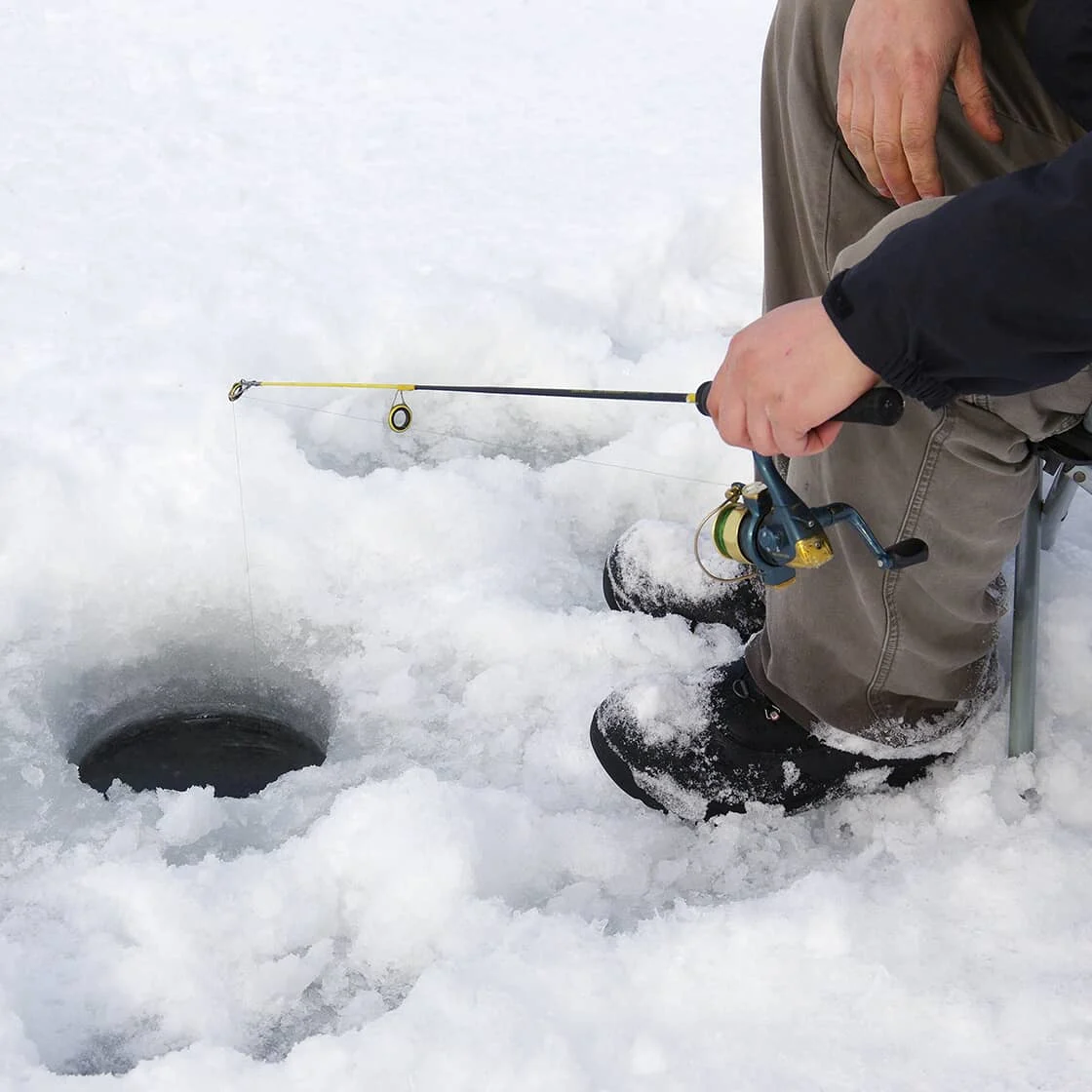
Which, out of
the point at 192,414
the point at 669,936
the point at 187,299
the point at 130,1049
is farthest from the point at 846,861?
the point at 187,299

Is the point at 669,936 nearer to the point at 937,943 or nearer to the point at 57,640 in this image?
the point at 937,943

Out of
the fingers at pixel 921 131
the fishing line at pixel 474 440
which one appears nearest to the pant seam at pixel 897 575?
the fingers at pixel 921 131

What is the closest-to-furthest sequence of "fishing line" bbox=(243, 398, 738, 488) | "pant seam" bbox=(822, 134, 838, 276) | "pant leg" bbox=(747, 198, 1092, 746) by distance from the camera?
1. "pant leg" bbox=(747, 198, 1092, 746)
2. "pant seam" bbox=(822, 134, 838, 276)
3. "fishing line" bbox=(243, 398, 738, 488)

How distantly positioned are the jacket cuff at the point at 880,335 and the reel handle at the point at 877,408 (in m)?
0.02

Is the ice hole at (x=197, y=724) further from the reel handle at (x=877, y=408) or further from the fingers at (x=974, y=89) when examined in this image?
the fingers at (x=974, y=89)

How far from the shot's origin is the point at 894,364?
46.8 inches

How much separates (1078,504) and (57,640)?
192cm

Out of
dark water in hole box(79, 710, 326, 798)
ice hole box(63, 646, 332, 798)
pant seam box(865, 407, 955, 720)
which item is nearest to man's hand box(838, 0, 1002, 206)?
pant seam box(865, 407, 955, 720)

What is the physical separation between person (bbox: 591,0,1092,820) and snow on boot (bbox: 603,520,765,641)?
0.83 ft

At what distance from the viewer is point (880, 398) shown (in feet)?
4.07

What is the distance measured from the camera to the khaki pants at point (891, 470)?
138 centimetres

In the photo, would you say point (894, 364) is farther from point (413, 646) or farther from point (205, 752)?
point (205, 752)

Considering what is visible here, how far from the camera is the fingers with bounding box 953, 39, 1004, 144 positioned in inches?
56.6

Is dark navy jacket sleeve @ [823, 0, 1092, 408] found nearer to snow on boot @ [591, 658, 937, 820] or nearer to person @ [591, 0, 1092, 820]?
person @ [591, 0, 1092, 820]
